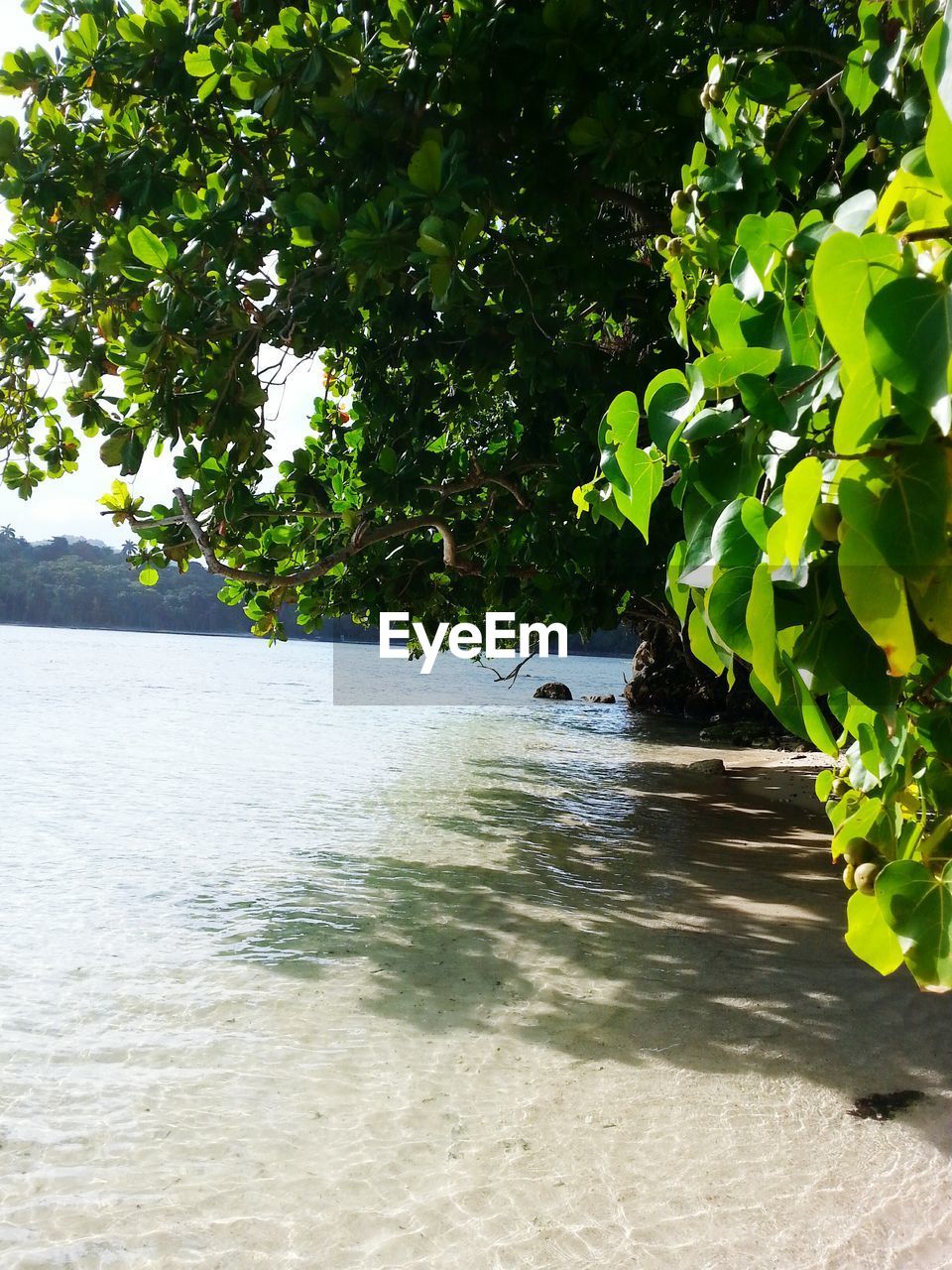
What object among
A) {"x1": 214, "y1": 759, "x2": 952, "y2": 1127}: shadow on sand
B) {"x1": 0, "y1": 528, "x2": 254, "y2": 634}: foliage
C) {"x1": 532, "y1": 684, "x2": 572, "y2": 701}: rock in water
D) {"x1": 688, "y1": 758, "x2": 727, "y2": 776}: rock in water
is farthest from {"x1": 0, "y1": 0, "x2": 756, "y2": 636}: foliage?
{"x1": 0, "y1": 528, "x2": 254, "y2": 634}: foliage

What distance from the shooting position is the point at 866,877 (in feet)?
2.88

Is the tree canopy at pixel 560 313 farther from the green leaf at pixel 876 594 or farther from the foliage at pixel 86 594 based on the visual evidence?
the foliage at pixel 86 594

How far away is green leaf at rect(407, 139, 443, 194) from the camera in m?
2.63

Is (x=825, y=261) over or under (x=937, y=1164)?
over

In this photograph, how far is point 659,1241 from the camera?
2482 millimetres

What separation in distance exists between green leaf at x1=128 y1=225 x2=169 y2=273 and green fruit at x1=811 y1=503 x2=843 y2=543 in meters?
2.66

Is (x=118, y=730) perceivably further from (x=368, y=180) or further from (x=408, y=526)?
(x=368, y=180)

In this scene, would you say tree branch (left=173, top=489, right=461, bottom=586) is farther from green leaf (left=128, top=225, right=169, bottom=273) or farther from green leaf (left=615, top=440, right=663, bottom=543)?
green leaf (left=615, top=440, right=663, bottom=543)

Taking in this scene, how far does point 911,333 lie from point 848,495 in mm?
100

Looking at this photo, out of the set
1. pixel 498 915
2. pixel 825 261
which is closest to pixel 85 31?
pixel 825 261

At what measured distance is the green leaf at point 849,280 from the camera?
0.57m

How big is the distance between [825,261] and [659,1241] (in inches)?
105
